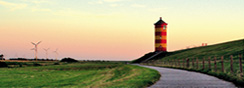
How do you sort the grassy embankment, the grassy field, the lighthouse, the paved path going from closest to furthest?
the paved path, the grassy field, the grassy embankment, the lighthouse

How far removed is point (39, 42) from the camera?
337 feet

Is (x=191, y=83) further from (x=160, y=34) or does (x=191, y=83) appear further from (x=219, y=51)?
(x=160, y=34)

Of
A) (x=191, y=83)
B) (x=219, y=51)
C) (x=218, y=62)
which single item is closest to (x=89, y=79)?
(x=191, y=83)

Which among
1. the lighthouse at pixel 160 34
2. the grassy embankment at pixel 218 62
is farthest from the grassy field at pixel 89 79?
the lighthouse at pixel 160 34

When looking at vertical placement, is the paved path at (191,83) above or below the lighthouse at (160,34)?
below

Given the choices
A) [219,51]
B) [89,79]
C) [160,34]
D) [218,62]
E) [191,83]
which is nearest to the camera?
[191,83]

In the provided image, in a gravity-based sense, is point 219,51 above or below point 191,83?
above

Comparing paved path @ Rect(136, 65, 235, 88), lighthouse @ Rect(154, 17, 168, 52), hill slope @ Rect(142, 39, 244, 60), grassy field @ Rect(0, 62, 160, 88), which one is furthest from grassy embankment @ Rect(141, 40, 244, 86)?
lighthouse @ Rect(154, 17, 168, 52)

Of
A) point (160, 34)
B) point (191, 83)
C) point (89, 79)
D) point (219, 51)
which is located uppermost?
point (160, 34)

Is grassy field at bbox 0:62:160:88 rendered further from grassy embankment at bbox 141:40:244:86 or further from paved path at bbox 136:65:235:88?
grassy embankment at bbox 141:40:244:86

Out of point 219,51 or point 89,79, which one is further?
point 219,51

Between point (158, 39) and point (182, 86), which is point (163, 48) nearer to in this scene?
point (158, 39)

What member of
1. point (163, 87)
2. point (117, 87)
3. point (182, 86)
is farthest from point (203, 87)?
point (117, 87)

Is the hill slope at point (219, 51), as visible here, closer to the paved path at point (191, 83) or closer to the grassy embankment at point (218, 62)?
the grassy embankment at point (218, 62)
